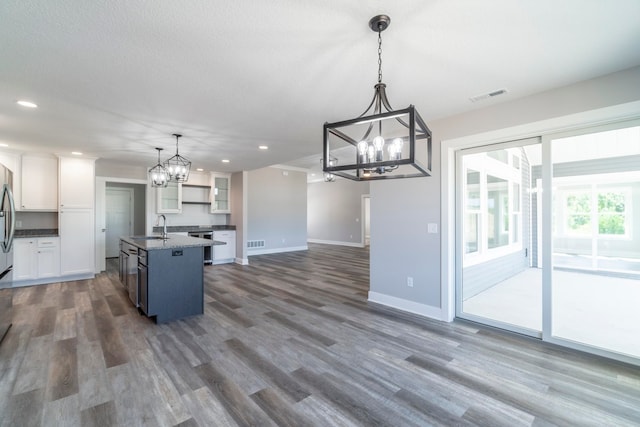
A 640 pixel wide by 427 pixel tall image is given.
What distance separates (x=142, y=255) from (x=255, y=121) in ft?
7.50

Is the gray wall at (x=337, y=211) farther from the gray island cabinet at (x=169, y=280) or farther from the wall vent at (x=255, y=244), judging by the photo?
the gray island cabinet at (x=169, y=280)

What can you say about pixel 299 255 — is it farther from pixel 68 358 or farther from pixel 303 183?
pixel 68 358

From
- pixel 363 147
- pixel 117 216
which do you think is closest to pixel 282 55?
pixel 363 147

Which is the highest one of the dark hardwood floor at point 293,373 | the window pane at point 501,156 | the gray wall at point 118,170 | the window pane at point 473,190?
the gray wall at point 118,170

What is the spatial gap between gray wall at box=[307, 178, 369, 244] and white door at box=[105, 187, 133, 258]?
6809mm

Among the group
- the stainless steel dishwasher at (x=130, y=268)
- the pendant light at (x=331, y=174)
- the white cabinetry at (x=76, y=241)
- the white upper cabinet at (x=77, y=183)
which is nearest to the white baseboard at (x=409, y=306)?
the pendant light at (x=331, y=174)

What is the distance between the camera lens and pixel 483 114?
128 inches

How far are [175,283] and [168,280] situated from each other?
9 centimetres

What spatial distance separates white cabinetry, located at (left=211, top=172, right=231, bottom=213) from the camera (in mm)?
7750

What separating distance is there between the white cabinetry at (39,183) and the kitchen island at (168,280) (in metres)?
3.27

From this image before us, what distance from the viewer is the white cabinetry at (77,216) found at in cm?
557

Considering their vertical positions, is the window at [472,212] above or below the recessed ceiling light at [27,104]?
below

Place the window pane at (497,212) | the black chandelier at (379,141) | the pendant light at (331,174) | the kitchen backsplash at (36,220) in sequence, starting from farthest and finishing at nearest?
the kitchen backsplash at (36,220) < the window pane at (497,212) < the pendant light at (331,174) < the black chandelier at (379,141)

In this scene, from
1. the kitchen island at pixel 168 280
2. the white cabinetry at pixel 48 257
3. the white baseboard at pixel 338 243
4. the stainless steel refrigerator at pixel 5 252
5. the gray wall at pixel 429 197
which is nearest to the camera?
the gray wall at pixel 429 197
